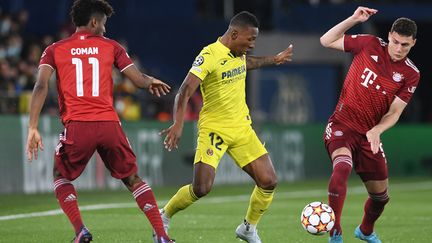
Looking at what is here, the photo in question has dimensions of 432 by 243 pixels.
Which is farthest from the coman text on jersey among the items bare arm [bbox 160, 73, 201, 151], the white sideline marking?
the white sideline marking

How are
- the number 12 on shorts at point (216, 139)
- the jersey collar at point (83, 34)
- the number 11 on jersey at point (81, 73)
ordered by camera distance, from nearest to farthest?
the number 11 on jersey at point (81, 73)
the jersey collar at point (83, 34)
the number 12 on shorts at point (216, 139)

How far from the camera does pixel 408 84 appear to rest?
11391 mm

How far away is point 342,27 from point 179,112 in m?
2.05

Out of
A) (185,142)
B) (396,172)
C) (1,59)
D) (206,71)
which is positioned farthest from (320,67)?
(206,71)

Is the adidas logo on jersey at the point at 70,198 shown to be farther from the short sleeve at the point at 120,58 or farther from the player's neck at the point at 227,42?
the player's neck at the point at 227,42

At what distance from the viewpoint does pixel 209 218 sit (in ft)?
51.2

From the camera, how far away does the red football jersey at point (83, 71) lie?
1027 centimetres

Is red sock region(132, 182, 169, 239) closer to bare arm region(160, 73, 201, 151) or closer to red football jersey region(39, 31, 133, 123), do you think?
bare arm region(160, 73, 201, 151)

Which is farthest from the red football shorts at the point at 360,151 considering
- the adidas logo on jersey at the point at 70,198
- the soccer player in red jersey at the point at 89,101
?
the adidas logo on jersey at the point at 70,198

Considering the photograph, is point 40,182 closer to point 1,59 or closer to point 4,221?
point 1,59

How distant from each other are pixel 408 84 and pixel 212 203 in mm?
8162

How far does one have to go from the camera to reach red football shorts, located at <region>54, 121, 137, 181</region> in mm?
10273

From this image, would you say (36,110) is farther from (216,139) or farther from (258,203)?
(258,203)

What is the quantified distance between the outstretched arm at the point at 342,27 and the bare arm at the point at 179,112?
154 cm
